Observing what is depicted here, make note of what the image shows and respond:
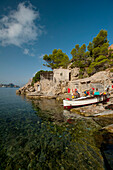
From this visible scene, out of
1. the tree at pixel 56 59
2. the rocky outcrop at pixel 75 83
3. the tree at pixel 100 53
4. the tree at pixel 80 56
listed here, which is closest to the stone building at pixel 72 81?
the rocky outcrop at pixel 75 83

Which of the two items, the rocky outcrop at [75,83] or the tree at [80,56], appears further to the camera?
the tree at [80,56]

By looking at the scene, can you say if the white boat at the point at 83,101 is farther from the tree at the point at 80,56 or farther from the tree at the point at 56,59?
the tree at the point at 56,59

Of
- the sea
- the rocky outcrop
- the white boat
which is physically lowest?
the sea

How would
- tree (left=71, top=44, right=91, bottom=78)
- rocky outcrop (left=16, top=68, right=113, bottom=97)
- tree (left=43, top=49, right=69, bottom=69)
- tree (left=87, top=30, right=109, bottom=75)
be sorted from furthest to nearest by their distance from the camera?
1. tree (left=43, top=49, right=69, bottom=69)
2. tree (left=71, top=44, right=91, bottom=78)
3. tree (left=87, top=30, right=109, bottom=75)
4. rocky outcrop (left=16, top=68, right=113, bottom=97)

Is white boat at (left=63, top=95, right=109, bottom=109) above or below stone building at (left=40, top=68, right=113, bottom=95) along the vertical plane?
below

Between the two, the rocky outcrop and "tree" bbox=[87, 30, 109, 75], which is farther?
"tree" bbox=[87, 30, 109, 75]

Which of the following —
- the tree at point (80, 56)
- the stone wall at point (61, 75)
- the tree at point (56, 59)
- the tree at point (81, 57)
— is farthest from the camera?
the tree at point (56, 59)

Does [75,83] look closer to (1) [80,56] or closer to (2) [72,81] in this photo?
(2) [72,81]

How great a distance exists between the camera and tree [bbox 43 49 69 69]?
39.1 metres

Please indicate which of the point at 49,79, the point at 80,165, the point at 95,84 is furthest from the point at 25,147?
the point at 49,79

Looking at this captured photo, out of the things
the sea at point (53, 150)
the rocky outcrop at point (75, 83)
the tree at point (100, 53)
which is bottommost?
the sea at point (53, 150)

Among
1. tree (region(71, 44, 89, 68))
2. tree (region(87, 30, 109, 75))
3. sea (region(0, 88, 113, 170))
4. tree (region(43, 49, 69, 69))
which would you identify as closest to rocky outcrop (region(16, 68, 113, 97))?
tree (region(71, 44, 89, 68))

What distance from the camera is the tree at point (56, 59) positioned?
39.1m

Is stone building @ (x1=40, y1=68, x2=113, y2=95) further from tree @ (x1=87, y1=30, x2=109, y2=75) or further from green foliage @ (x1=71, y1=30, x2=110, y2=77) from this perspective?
tree @ (x1=87, y1=30, x2=109, y2=75)
